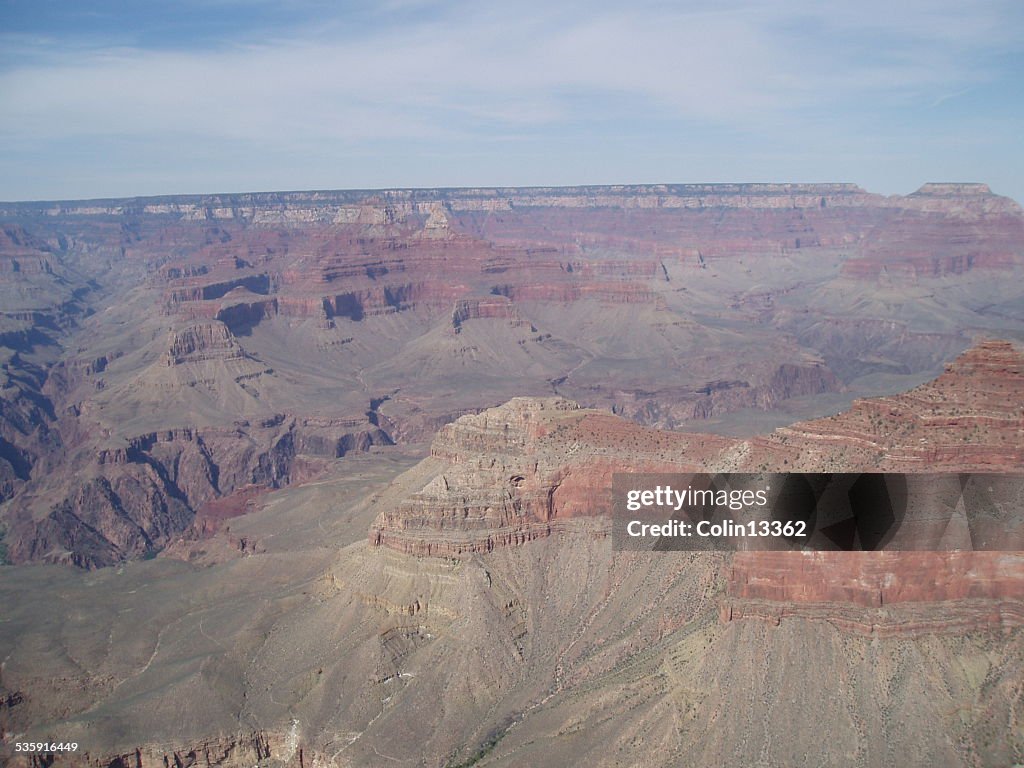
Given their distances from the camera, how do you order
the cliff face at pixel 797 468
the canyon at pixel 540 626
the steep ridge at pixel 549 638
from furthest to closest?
1. the cliff face at pixel 797 468
2. the canyon at pixel 540 626
3. the steep ridge at pixel 549 638

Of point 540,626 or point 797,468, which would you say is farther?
point 540,626

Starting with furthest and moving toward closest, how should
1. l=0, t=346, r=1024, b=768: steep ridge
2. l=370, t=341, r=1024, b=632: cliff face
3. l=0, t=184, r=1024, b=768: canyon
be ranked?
l=370, t=341, r=1024, b=632: cliff face
l=0, t=184, r=1024, b=768: canyon
l=0, t=346, r=1024, b=768: steep ridge

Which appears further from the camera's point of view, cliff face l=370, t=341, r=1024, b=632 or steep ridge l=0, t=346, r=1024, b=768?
cliff face l=370, t=341, r=1024, b=632

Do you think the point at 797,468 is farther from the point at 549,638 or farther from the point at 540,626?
the point at 540,626

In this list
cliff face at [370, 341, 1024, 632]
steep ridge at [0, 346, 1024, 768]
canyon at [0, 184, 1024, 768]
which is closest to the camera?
steep ridge at [0, 346, 1024, 768]

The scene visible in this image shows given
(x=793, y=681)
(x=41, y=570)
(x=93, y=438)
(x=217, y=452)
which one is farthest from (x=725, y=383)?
(x=793, y=681)

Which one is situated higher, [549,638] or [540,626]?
[540,626]

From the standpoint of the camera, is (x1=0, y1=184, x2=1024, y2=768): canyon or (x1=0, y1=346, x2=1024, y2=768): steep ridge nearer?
(x1=0, y1=346, x2=1024, y2=768): steep ridge

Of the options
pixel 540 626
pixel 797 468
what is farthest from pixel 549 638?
pixel 797 468

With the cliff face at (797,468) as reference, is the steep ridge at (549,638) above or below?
below

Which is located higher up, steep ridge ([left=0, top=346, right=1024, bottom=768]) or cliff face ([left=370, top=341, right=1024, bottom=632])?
cliff face ([left=370, top=341, right=1024, bottom=632])

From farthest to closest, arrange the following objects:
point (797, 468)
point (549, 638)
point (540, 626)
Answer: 1. point (540, 626)
2. point (549, 638)
3. point (797, 468)
